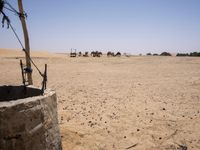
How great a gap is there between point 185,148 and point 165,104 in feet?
13.4

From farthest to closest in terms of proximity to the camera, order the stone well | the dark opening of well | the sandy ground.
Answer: the sandy ground
the dark opening of well
the stone well

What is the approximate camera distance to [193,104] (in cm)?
990

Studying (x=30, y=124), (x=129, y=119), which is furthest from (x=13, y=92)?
(x=129, y=119)

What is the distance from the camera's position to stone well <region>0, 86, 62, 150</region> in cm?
358

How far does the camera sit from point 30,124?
3891 mm

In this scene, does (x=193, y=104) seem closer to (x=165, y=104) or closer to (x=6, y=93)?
(x=165, y=104)

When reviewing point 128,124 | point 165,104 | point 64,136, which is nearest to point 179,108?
point 165,104

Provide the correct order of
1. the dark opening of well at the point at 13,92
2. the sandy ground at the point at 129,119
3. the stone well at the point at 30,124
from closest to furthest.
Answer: the stone well at the point at 30,124, the dark opening of well at the point at 13,92, the sandy ground at the point at 129,119

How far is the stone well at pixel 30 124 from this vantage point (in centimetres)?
358

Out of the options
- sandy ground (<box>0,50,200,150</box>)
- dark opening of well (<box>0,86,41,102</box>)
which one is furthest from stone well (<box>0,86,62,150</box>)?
sandy ground (<box>0,50,200,150</box>)

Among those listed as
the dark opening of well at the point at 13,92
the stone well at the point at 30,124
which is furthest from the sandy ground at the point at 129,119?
the stone well at the point at 30,124

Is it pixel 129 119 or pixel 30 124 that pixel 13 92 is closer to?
pixel 30 124

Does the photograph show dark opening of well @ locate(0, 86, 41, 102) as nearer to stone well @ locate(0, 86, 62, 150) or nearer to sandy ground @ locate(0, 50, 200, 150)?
stone well @ locate(0, 86, 62, 150)

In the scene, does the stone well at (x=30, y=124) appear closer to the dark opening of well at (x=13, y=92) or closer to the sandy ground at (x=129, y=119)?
the dark opening of well at (x=13, y=92)
